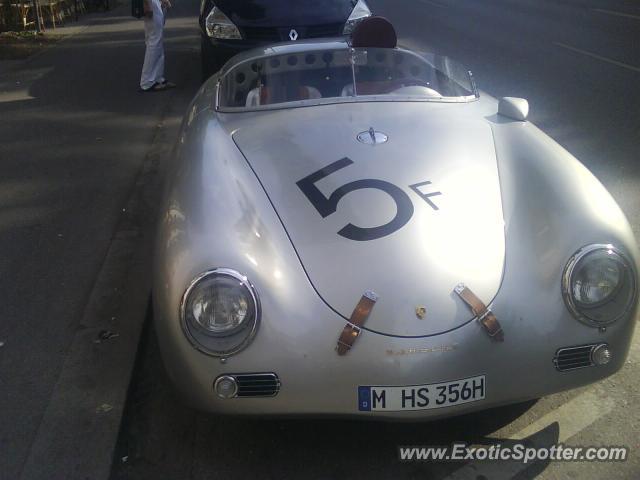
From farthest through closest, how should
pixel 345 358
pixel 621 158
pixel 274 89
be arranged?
pixel 621 158
pixel 274 89
pixel 345 358

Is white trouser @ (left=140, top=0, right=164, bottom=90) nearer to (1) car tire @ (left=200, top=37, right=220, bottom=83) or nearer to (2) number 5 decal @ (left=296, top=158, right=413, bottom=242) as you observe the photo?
(1) car tire @ (left=200, top=37, right=220, bottom=83)

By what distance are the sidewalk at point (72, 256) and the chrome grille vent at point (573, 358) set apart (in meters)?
1.78

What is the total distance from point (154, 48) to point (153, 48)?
0.01m

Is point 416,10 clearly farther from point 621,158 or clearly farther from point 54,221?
point 54,221

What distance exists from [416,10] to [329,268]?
54.0 feet

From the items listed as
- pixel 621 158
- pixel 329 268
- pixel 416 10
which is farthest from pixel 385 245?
pixel 416 10

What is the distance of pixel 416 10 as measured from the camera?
1803 cm

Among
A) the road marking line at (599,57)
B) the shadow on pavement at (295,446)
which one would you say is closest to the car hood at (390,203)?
the shadow on pavement at (295,446)

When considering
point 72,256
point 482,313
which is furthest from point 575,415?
point 72,256

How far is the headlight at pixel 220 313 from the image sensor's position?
103 inches

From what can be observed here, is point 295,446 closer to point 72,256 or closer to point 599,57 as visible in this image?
point 72,256

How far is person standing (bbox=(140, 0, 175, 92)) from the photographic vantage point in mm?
9844

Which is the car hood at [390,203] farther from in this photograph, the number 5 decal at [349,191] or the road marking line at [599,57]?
the road marking line at [599,57]

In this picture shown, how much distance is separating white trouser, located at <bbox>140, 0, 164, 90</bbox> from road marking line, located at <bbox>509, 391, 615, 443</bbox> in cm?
807
